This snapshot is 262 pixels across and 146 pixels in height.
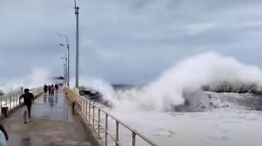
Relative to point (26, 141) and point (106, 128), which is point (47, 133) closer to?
point (26, 141)

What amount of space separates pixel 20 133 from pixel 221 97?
8990cm

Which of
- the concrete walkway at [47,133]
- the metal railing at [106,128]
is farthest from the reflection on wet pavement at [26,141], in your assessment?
the metal railing at [106,128]

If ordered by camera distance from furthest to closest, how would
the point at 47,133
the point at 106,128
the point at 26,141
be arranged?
the point at 47,133 < the point at 26,141 < the point at 106,128

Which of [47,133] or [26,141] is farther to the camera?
[47,133]

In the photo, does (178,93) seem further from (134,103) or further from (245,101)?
(245,101)

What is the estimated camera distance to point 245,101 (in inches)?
4321

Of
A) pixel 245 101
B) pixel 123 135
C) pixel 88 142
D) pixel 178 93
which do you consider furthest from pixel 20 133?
pixel 245 101

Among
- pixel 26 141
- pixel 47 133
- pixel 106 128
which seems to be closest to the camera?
pixel 106 128

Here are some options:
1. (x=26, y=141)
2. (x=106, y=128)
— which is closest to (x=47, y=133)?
(x=26, y=141)

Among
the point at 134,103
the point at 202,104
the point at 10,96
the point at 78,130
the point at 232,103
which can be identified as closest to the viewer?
the point at 78,130

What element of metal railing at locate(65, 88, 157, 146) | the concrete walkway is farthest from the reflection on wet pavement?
metal railing at locate(65, 88, 157, 146)

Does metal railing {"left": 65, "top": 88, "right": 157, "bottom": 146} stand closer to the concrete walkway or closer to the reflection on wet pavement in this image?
the concrete walkway

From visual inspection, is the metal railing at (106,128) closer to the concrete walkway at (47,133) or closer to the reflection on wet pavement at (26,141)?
the concrete walkway at (47,133)

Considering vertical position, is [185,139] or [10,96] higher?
[10,96]
